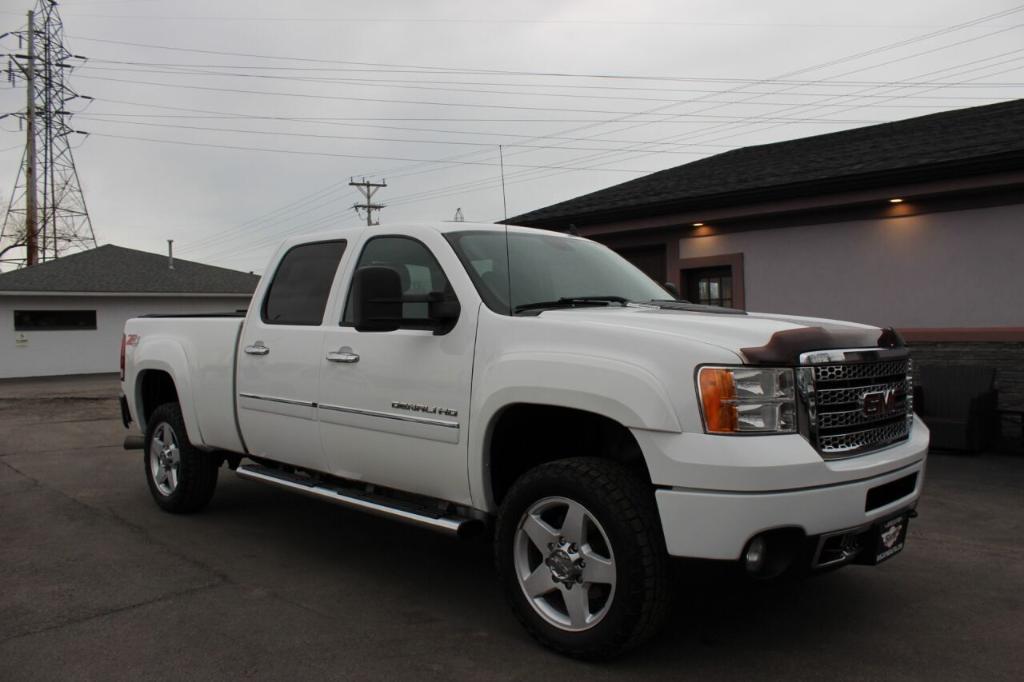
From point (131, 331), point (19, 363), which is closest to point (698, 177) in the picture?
point (131, 331)

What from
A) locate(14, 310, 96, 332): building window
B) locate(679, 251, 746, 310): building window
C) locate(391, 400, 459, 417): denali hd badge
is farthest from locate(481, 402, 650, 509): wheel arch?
locate(14, 310, 96, 332): building window

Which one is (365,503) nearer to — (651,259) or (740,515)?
(740,515)

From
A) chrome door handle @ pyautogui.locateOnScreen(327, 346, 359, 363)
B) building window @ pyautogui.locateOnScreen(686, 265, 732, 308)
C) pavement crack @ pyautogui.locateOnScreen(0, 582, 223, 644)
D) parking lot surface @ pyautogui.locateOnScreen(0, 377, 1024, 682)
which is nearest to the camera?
parking lot surface @ pyautogui.locateOnScreen(0, 377, 1024, 682)

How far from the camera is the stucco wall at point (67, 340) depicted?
24.6 m

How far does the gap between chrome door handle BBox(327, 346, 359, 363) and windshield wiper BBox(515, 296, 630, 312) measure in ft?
3.40

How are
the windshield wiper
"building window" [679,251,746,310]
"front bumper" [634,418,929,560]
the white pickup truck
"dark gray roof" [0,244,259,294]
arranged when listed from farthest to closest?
"dark gray roof" [0,244,259,294] → "building window" [679,251,746,310] → the windshield wiper → the white pickup truck → "front bumper" [634,418,929,560]

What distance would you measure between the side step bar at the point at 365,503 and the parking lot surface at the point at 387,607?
0.48 m

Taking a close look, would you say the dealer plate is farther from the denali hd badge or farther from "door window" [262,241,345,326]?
"door window" [262,241,345,326]

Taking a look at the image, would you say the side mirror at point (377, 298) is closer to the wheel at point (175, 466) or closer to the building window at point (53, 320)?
the wheel at point (175, 466)

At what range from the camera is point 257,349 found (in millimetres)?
5285

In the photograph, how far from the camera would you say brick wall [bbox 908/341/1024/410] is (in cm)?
947

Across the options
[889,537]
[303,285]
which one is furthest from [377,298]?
[889,537]

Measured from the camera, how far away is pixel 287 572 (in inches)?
192

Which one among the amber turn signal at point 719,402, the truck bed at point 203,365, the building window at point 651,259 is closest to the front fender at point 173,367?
the truck bed at point 203,365
